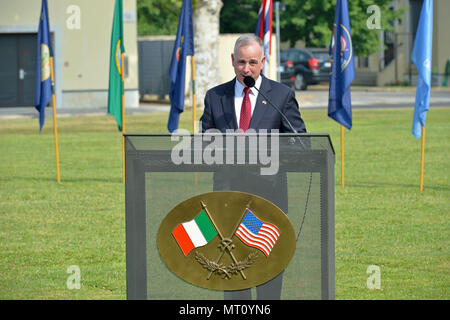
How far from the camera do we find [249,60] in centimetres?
500

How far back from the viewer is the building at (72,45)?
31500 mm

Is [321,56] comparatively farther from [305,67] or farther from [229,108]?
[229,108]

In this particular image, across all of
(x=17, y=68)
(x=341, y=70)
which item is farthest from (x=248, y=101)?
(x=17, y=68)

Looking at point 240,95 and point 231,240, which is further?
point 240,95

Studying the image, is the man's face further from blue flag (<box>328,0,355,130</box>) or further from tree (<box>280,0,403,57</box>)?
tree (<box>280,0,403,57</box>)

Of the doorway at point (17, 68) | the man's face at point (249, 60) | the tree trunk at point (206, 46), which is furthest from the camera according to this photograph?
the doorway at point (17, 68)

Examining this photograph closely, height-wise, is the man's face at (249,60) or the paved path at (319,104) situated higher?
the man's face at (249,60)

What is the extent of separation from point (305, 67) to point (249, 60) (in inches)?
1484

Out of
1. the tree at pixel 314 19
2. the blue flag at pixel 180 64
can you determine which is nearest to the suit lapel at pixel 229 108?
the blue flag at pixel 180 64

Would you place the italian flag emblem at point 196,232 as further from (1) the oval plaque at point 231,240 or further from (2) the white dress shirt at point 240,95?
(2) the white dress shirt at point 240,95

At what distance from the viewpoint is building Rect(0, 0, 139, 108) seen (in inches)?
1240

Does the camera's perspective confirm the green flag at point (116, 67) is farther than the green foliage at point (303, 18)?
No
